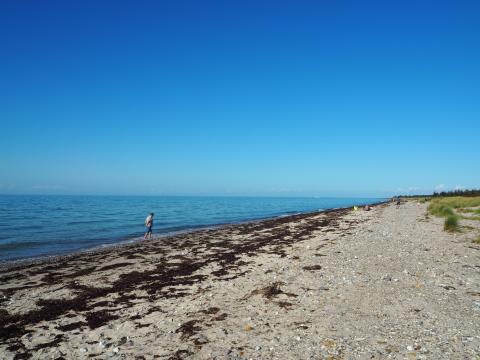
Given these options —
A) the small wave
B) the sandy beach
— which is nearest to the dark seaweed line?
the sandy beach

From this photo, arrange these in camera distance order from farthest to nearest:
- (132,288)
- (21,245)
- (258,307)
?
(21,245)
(132,288)
(258,307)

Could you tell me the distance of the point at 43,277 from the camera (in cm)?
1564

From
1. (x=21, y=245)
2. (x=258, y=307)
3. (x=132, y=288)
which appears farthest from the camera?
(x=21, y=245)

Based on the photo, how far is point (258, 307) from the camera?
31.7ft

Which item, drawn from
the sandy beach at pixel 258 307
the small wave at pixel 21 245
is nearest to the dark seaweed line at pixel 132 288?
the sandy beach at pixel 258 307

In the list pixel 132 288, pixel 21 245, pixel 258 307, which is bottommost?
pixel 21 245

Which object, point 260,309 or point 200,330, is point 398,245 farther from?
point 200,330

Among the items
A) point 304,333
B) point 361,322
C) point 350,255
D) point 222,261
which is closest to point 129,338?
point 304,333

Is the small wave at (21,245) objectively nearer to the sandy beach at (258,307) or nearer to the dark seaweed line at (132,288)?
the sandy beach at (258,307)

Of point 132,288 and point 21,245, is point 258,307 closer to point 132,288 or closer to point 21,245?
point 132,288

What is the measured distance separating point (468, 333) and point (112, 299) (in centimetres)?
1011

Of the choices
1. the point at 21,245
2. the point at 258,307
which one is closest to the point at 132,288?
the point at 258,307

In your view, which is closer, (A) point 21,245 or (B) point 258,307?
(B) point 258,307

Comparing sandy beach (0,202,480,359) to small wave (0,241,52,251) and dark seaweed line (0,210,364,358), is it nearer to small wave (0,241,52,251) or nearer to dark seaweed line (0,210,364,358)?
dark seaweed line (0,210,364,358)
